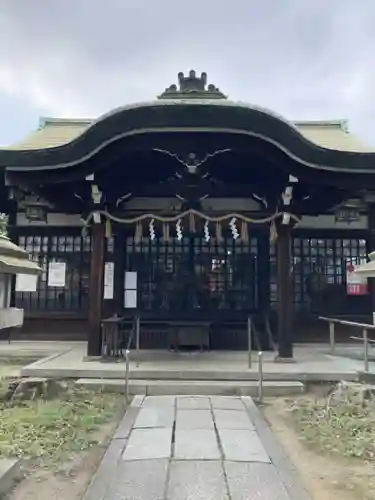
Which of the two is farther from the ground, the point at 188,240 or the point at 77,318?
the point at 188,240

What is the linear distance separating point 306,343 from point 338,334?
0.78m

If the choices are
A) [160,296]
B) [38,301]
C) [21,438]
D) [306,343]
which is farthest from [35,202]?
[306,343]

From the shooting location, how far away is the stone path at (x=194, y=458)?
322cm

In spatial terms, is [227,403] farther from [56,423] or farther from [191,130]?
[191,130]

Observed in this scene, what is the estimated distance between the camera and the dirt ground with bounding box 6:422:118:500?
330 cm

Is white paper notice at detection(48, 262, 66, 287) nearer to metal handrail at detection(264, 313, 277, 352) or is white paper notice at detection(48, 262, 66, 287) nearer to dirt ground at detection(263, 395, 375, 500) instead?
metal handrail at detection(264, 313, 277, 352)

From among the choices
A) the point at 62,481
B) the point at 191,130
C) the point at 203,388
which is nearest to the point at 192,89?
the point at 191,130

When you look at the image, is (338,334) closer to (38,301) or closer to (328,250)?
(328,250)

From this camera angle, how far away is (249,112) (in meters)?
6.89

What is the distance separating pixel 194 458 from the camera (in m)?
3.85

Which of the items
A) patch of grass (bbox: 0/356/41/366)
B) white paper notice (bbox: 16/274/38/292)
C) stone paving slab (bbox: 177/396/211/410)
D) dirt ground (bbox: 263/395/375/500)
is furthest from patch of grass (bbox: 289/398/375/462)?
white paper notice (bbox: 16/274/38/292)

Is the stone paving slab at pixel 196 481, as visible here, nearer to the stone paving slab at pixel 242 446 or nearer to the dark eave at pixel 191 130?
the stone paving slab at pixel 242 446

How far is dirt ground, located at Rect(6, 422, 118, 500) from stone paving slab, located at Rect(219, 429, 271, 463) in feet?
3.54

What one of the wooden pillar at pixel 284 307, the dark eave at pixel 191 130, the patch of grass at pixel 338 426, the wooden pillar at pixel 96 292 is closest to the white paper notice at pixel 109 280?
the wooden pillar at pixel 96 292
